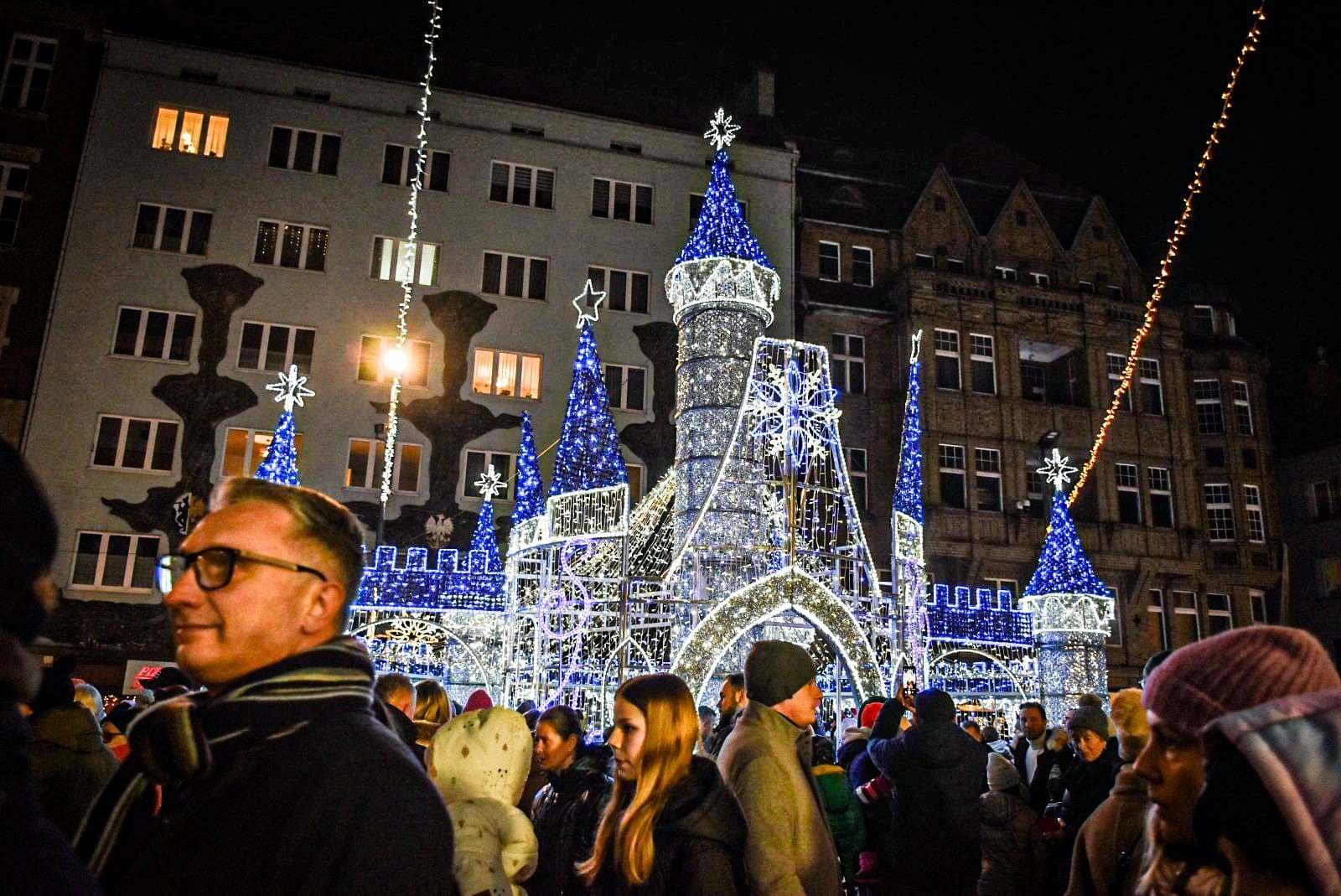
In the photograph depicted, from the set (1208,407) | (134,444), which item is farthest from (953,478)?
(134,444)

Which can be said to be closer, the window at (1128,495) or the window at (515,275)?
the window at (515,275)

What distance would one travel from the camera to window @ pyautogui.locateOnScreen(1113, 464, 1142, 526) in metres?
31.0

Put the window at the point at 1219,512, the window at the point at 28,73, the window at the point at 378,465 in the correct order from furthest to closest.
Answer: the window at the point at 1219,512, the window at the point at 28,73, the window at the point at 378,465

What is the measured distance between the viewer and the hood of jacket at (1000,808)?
6020 millimetres

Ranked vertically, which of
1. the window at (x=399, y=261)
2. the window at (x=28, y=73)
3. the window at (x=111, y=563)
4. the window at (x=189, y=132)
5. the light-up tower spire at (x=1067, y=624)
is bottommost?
the light-up tower spire at (x=1067, y=624)

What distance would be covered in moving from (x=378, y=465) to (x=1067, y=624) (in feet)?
58.2

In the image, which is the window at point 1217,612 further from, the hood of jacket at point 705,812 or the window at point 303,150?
the hood of jacket at point 705,812

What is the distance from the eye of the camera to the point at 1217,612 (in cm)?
3169

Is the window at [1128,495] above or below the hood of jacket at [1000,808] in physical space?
above

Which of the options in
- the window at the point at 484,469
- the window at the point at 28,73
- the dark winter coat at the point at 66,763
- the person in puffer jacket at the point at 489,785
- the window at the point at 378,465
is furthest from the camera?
the window at the point at 484,469

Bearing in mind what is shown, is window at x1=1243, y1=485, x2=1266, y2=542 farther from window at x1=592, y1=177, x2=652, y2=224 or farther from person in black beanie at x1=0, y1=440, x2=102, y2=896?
person in black beanie at x1=0, y1=440, x2=102, y2=896

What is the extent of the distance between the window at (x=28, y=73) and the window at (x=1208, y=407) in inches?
1467

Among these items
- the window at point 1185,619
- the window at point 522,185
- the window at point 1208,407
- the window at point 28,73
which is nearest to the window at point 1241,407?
the window at point 1208,407

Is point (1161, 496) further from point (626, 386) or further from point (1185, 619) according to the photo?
point (626, 386)
